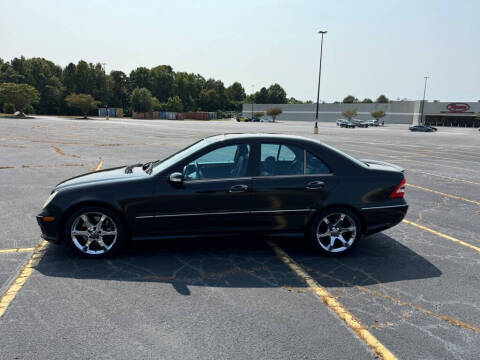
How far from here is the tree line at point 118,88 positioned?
331ft

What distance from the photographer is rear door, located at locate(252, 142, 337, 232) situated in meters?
4.51

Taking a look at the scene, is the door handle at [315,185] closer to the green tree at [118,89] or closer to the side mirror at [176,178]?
the side mirror at [176,178]

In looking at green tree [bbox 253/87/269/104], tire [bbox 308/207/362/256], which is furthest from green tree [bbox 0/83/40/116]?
green tree [bbox 253/87/269/104]

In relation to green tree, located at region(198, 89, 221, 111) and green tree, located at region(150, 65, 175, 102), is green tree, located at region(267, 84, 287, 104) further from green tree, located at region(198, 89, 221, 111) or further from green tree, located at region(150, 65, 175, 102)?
green tree, located at region(150, 65, 175, 102)

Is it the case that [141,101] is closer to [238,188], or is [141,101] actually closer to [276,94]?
[276,94]

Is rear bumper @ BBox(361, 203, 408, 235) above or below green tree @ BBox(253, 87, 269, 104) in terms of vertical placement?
below

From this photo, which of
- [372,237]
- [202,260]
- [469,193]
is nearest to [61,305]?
[202,260]

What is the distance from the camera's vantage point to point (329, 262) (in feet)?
15.0

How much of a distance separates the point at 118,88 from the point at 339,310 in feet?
443

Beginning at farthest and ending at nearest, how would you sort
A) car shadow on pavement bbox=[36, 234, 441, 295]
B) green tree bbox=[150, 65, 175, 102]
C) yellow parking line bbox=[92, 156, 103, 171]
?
green tree bbox=[150, 65, 175, 102] → yellow parking line bbox=[92, 156, 103, 171] → car shadow on pavement bbox=[36, 234, 441, 295]

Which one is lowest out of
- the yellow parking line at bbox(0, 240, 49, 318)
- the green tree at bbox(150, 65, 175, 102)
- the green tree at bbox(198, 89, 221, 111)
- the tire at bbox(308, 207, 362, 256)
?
the yellow parking line at bbox(0, 240, 49, 318)

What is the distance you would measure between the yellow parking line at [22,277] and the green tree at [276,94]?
164 metres

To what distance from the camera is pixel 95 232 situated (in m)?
4.45

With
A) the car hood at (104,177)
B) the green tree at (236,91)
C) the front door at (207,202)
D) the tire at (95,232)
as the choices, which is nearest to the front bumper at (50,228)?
the tire at (95,232)
